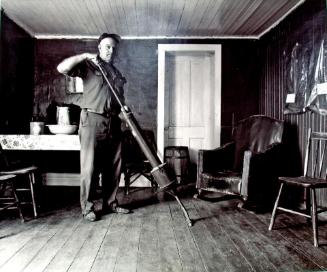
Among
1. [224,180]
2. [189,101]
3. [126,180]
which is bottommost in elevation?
[126,180]

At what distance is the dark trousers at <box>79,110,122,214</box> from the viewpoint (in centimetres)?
320

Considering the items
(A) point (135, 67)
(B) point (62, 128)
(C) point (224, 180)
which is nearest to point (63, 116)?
(B) point (62, 128)

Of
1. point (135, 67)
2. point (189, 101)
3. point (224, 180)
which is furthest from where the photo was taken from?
point (189, 101)

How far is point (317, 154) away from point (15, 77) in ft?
13.5

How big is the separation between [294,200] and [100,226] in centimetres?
242

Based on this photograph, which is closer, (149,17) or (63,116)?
(149,17)

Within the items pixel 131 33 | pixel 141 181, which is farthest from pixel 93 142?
pixel 131 33

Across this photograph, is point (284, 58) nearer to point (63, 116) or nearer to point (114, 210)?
point (114, 210)

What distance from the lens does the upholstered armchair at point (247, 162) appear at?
352 centimetres

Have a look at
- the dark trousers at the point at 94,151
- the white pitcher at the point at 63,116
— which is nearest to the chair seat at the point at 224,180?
the dark trousers at the point at 94,151

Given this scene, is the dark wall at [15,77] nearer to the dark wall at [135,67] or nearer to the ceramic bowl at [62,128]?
the dark wall at [135,67]

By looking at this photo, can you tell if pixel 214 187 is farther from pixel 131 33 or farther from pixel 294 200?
pixel 131 33

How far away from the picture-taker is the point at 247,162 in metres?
3.47

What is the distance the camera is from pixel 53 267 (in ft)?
6.77
